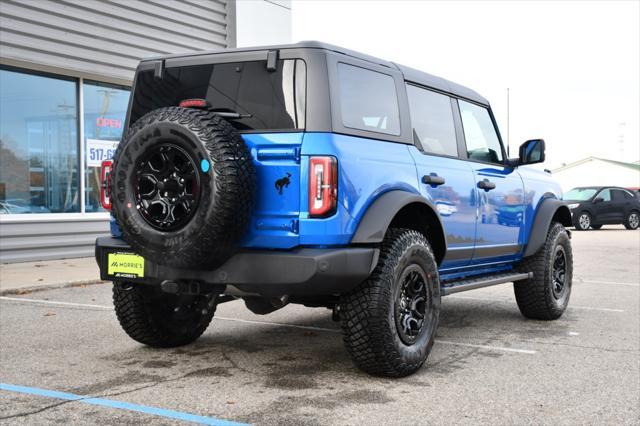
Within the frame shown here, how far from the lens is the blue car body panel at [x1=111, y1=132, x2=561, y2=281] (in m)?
4.39

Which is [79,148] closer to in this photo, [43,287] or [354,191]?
[43,287]

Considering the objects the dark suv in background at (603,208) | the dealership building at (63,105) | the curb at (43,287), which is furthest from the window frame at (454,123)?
the dark suv in background at (603,208)

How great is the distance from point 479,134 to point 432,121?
97cm

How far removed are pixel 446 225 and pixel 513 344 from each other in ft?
4.12

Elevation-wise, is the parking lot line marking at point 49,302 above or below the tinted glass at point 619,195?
below

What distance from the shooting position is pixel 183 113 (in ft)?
14.5

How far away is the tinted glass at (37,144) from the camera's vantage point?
12.1 metres

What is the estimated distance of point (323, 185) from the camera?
171 inches

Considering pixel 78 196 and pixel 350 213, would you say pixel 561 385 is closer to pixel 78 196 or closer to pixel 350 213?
pixel 350 213

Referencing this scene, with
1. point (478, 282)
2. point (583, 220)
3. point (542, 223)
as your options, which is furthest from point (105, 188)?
point (583, 220)

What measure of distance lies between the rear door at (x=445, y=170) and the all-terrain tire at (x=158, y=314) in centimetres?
180

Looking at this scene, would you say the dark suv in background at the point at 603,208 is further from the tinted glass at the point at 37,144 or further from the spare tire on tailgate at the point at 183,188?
the spare tire on tailgate at the point at 183,188

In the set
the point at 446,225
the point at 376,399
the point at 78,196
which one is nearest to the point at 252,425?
the point at 376,399

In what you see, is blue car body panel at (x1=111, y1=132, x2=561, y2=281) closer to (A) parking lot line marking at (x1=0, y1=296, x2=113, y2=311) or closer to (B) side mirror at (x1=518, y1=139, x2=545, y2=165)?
(B) side mirror at (x1=518, y1=139, x2=545, y2=165)
